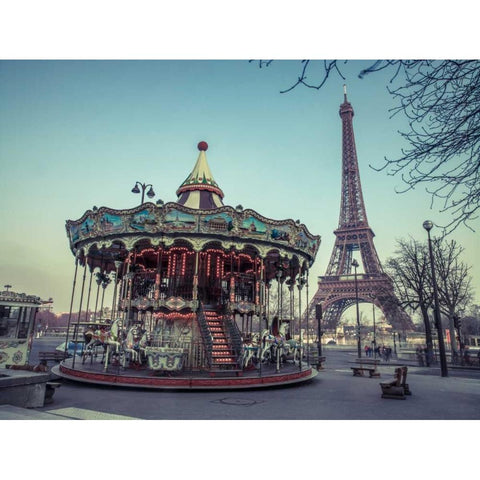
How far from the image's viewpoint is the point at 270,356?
13.8m

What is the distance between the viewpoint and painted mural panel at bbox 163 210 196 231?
11.1 meters

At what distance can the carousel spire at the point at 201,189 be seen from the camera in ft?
46.9

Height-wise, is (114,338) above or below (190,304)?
below

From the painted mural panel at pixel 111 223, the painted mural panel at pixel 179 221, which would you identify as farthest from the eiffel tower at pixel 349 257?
the painted mural panel at pixel 111 223

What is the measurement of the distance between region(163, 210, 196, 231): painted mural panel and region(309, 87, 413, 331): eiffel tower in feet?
107

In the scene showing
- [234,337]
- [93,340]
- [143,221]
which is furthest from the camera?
[93,340]

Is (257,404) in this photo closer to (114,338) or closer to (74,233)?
(114,338)

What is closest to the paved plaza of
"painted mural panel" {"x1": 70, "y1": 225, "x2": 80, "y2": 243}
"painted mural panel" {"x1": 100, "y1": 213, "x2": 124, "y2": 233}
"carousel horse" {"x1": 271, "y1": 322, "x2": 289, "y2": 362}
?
"carousel horse" {"x1": 271, "y1": 322, "x2": 289, "y2": 362}

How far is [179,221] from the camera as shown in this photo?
11.2m

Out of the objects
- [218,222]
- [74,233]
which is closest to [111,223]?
[74,233]

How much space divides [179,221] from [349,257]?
48.9 metres

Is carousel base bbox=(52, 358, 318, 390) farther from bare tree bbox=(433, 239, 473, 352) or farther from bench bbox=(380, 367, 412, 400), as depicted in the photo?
bare tree bbox=(433, 239, 473, 352)
